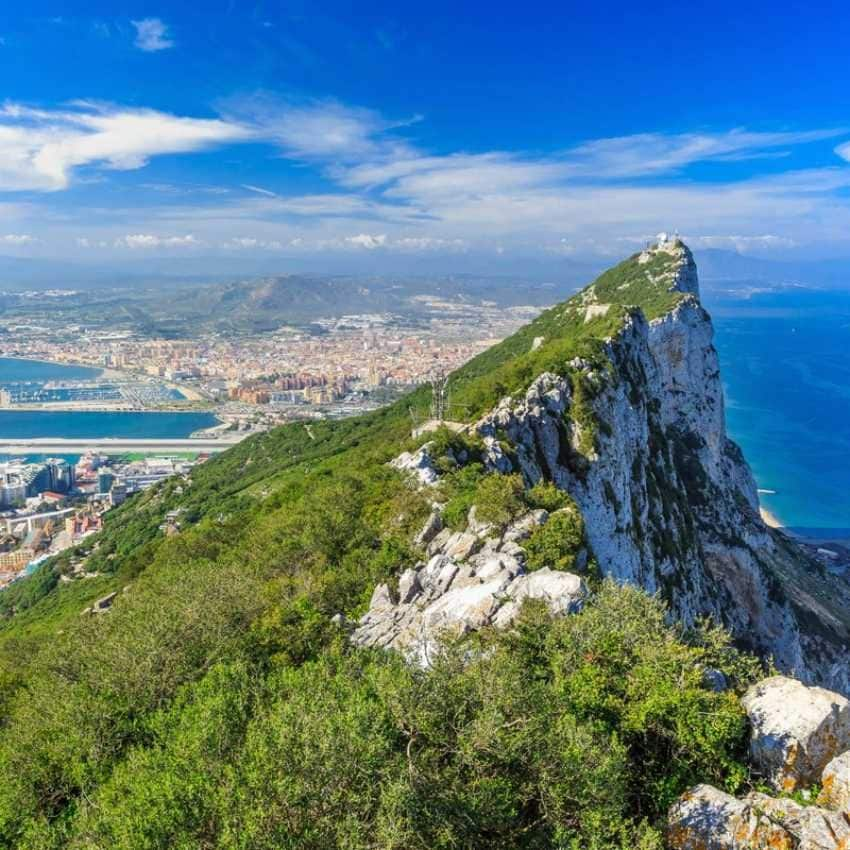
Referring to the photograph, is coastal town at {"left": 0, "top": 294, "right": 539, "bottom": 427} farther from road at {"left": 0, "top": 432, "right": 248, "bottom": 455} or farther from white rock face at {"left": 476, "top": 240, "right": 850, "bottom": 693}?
white rock face at {"left": 476, "top": 240, "right": 850, "bottom": 693}

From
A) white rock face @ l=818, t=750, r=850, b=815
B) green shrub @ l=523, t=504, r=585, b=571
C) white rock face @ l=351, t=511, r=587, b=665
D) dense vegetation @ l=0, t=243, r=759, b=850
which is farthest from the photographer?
green shrub @ l=523, t=504, r=585, b=571

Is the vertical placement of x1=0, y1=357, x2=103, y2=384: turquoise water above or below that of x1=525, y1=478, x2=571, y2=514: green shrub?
below

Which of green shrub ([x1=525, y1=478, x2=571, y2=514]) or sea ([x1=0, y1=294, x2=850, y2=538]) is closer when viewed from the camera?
green shrub ([x1=525, y1=478, x2=571, y2=514])

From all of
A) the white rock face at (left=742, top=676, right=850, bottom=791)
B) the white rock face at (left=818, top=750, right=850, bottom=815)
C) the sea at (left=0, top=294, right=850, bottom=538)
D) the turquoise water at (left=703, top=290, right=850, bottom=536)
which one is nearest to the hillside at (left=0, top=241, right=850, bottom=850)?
the white rock face at (left=742, top=676, right=850, bottom=791)

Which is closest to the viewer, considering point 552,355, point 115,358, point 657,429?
point 552,355

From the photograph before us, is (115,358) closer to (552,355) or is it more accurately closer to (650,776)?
(552,355)

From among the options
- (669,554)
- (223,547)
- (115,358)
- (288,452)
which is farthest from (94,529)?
(115,358)
